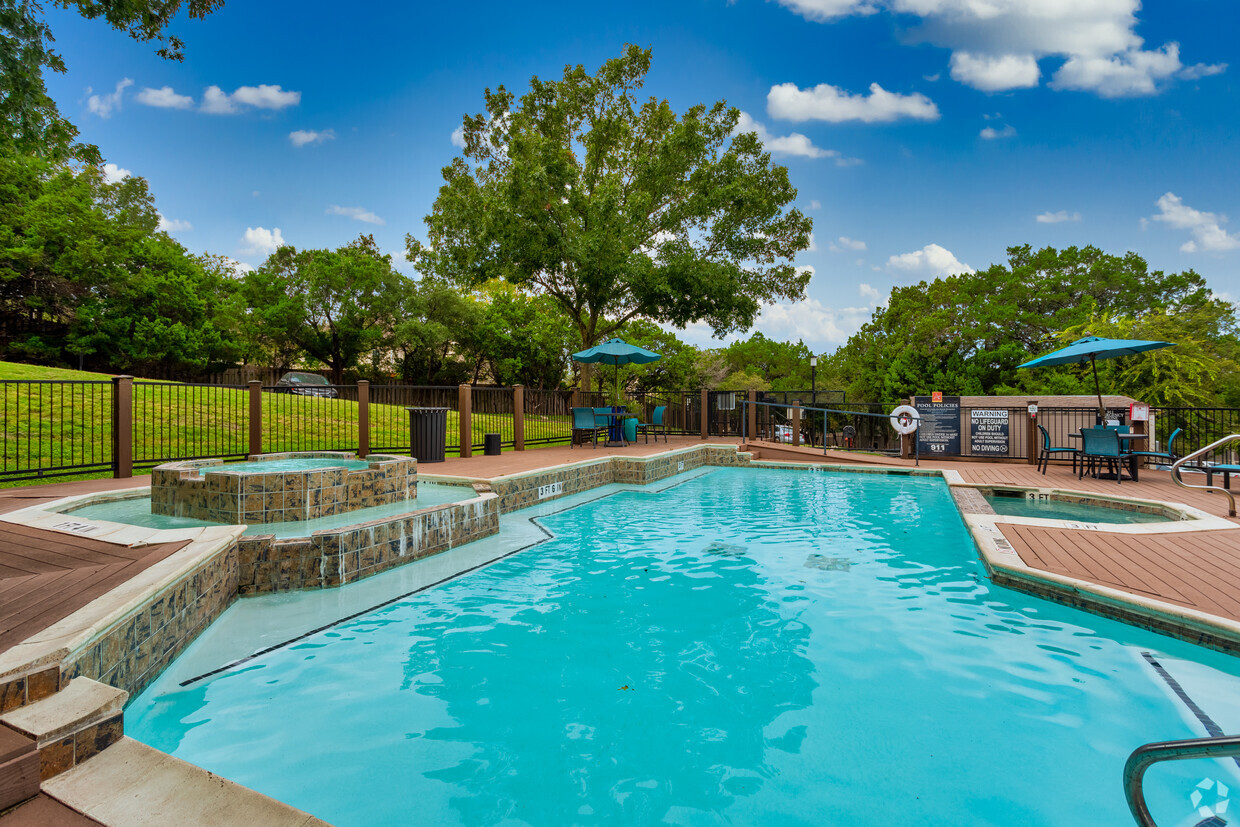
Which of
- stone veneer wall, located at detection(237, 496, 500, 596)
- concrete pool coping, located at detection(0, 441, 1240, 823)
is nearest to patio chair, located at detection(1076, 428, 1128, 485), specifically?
concrete pool coping, located at detection(0, 441, 1240, 823)

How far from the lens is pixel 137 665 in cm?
260

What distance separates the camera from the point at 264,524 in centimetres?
473

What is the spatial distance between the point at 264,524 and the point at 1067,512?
367 inches

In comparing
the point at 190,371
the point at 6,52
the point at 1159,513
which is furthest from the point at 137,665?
the point at 190,371

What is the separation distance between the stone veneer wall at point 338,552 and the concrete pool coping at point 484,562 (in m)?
0.30

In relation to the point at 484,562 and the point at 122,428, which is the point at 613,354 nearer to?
the point at 484,562

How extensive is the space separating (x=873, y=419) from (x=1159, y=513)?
10136mm

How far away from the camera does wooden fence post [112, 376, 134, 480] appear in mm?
6949

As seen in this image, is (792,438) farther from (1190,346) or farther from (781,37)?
(1190,346)

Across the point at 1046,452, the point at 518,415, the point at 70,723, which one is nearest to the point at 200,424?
the point at 518,415

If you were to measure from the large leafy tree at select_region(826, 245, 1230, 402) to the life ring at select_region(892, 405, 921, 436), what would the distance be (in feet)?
64.9

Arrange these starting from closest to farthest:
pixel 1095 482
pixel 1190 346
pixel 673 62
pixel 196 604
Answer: pixel 196 604, pixel 1095 482, pixel 673 62, pixel 1190 346

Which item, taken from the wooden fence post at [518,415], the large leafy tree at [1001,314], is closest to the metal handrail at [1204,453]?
the wooden fence post at [518,415]

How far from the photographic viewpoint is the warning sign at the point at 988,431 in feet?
37.8
